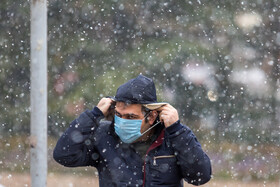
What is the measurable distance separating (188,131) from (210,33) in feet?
37.4

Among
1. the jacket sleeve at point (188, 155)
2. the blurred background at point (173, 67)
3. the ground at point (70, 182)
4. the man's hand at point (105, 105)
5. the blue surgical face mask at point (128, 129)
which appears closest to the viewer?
the jacket sleeve at point (188, 155)

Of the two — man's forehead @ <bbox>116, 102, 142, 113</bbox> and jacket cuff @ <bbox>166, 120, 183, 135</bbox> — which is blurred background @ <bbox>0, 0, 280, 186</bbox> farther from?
jacket cuff @ <bbox>166, 120, 183, 135</bbox>

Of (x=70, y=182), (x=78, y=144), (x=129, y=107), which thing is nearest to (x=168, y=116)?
(x=129, y=107)

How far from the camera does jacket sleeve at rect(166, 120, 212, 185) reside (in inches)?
154

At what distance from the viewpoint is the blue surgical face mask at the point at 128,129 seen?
159 inches

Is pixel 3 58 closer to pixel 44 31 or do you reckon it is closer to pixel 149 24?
pixel 149 24

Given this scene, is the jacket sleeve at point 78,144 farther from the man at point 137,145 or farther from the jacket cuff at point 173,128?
the jacket cuff at point 173,128

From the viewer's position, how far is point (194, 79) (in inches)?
611

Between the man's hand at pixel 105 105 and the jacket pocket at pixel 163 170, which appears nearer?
the jacket pocket at pixel 163 170

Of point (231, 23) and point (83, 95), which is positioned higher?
point (231, 23)

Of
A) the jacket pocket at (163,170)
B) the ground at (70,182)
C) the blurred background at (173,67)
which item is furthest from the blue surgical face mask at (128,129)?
the ground at (70,182)

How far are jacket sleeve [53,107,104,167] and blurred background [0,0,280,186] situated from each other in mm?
8373

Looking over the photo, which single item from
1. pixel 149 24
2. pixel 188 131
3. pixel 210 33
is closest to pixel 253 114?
pixel 210 33

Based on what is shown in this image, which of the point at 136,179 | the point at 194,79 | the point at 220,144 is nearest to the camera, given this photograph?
the point at 136,179
